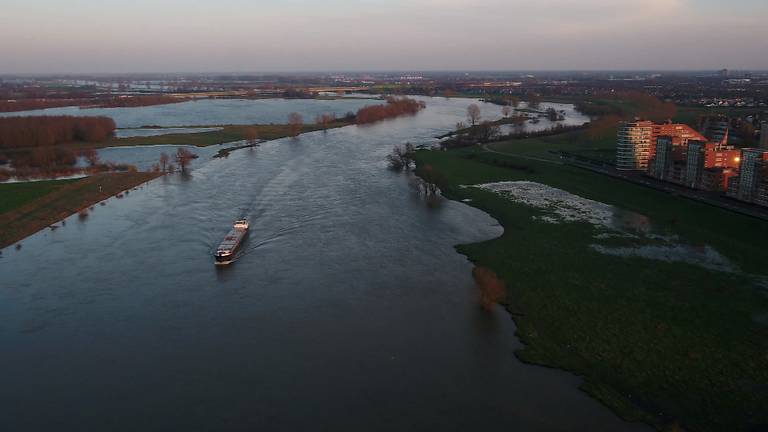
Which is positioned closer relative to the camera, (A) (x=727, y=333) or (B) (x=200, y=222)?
(A) (x=727, y=333)

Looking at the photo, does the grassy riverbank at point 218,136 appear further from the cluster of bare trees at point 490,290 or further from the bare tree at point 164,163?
the cluster of bare trees at point 490,290

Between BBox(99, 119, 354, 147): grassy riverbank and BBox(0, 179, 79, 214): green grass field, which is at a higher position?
BBox(99, 119, 354, 147): grassy riverbank

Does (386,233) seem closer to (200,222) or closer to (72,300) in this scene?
(200,222)

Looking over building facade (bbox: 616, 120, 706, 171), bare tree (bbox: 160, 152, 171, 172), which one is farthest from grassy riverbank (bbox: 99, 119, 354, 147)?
building facade (bbox: 616, 120, 706, 171)

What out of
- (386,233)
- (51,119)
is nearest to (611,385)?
(386,233)

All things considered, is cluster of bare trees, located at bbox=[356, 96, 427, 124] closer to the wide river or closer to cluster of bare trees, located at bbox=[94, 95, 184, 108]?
the wide river

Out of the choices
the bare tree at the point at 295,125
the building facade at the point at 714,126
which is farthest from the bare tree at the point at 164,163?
the building facade at the point at 714,126

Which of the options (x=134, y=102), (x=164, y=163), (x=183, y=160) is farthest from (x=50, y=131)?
(x=134, y=102)
